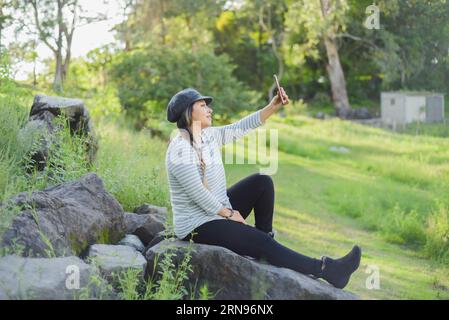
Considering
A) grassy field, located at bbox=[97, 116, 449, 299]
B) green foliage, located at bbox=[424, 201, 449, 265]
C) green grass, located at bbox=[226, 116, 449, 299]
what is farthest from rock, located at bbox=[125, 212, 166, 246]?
green foliage, located at bbox=[424, 201, 449, 265]

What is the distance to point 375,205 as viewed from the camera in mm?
9594

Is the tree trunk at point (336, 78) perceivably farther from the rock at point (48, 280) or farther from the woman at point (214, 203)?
the rock at point (48, 280)

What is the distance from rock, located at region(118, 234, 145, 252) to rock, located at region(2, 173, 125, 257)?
2.5 inches

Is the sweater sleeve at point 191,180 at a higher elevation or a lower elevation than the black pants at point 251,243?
higher

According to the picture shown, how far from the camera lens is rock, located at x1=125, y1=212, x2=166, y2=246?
5371 millimetres

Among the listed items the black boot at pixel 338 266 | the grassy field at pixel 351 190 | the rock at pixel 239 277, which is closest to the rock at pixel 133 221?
the grassy field at pixel 351 190

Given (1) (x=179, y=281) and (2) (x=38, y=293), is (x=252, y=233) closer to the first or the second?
(1) (x=179, y=281)

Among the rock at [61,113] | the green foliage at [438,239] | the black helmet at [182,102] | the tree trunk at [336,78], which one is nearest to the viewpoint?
the black helmet at [182,102]

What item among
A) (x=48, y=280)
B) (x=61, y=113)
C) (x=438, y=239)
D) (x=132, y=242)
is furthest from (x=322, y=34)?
(x=48, y=280)

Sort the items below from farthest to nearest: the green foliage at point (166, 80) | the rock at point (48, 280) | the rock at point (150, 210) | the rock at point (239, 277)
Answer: the green foliage at point (166, 80)
the rock at point (150, 210)
the rock at point (239, 277)
the rock at point (48, 280)

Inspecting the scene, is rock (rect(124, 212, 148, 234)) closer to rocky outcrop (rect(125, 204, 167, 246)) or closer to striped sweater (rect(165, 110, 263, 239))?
rocky outcrop (rect(125, 204, 167, 246))

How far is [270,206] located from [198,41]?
63.0 feet

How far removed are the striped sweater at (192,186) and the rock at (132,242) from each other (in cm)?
59

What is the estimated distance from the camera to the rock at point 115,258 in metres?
4.24
